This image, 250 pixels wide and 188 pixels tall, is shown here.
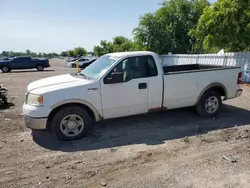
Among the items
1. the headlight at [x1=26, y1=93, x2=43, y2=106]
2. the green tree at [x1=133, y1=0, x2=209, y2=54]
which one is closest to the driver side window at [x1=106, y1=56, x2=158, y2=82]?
the headlight at [x1=26, y1=93, x2=43, y2=106]

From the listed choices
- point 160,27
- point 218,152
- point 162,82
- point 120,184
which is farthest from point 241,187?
point 160,27

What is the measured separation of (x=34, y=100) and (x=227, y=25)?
10.5 meters

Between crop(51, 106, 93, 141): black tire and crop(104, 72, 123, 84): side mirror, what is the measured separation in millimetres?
830

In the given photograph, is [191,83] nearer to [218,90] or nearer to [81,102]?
[218,90]

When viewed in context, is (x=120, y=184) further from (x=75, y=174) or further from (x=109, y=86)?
(x=109, y=86)

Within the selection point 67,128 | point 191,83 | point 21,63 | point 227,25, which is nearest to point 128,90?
point 67,128

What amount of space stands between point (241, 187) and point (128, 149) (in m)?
2.03

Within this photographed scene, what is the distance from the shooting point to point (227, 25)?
37.9 feet

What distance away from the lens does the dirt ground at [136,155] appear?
339 cm

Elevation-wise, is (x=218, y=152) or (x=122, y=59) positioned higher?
(x=122, y=59)

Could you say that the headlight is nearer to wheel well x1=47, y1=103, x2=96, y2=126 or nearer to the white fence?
wheel well x1=47, y1=103, x2=96, y2=126

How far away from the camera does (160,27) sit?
2566 cm

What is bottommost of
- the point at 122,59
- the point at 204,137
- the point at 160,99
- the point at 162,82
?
the point at 204,137

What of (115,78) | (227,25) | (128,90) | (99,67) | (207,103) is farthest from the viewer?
(227,25)
